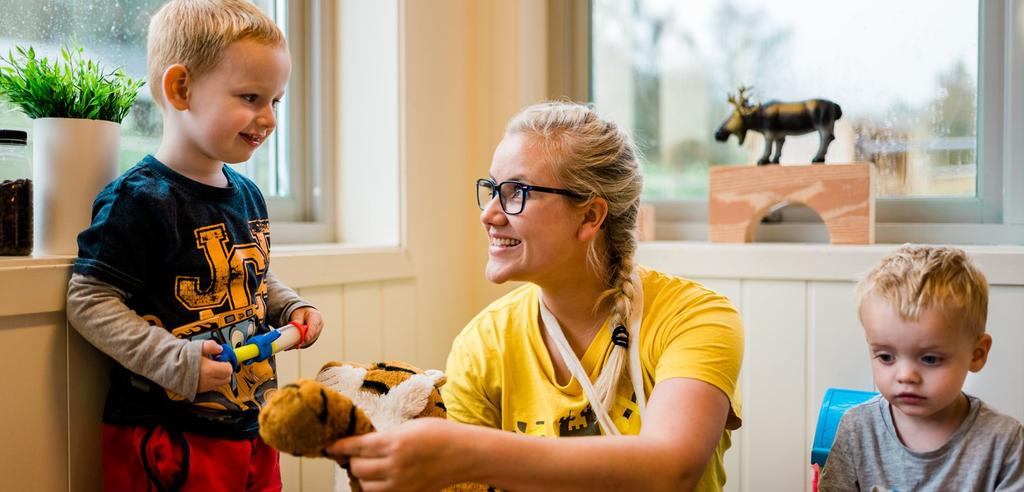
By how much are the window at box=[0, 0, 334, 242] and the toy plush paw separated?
0.93 meters

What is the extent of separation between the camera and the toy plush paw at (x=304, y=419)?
0.79m

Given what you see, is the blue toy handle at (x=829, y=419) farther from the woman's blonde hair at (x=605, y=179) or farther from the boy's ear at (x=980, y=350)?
the woman's blonde hair at (x=605, y=179)

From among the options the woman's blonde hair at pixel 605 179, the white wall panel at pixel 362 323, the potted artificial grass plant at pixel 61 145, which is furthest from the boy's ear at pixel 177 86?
the white wall panel at pixel 362 323

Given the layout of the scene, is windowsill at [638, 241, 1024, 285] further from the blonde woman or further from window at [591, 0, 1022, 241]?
the blonde woman

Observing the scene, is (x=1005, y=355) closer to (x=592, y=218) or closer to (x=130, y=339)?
(x=592, y=218)

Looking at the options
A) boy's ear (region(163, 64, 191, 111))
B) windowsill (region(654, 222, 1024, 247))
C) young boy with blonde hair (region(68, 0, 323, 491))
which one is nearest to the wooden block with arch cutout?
windowsill (region(654, 222, 1024, 247))

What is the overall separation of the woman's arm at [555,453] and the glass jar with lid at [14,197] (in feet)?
2.10

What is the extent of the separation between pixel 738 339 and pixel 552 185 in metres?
0.36

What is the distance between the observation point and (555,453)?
0.93 meters

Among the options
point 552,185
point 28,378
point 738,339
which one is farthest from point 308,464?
Answer: point 738,339

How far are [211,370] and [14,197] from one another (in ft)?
1.23

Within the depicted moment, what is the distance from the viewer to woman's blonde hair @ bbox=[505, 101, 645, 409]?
124 centimetres

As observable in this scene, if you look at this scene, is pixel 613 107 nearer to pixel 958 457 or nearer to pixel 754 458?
pixel 754 458

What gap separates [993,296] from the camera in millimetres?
1597
